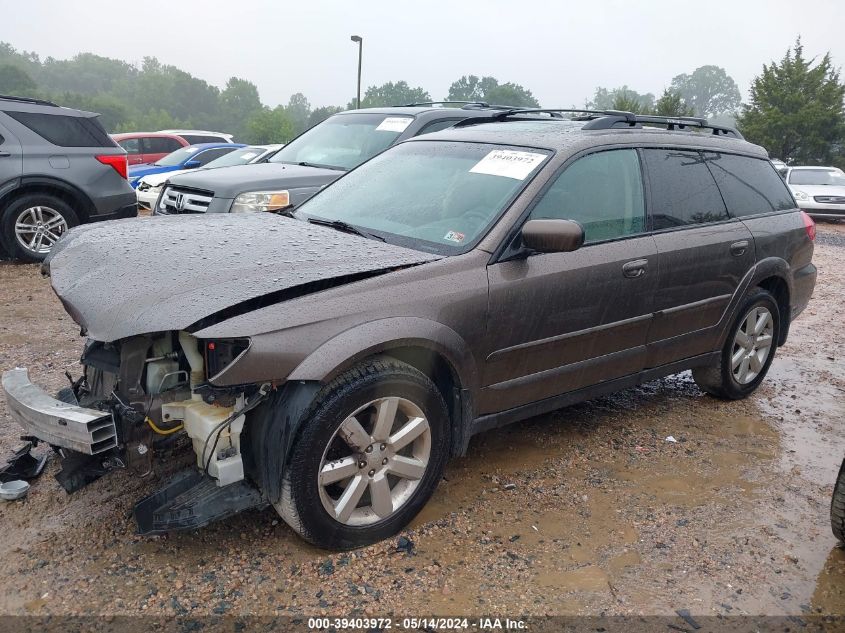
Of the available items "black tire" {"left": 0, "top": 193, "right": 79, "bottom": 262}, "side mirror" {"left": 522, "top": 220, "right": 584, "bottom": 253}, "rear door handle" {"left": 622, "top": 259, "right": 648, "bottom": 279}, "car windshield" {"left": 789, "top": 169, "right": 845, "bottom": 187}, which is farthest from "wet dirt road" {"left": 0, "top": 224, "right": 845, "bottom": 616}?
"car windshield" {"left": 789, "top": 169, "right": 845, "bottom": 187}

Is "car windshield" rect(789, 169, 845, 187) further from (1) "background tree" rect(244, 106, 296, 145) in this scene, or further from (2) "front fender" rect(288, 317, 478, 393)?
(1) "background tree" rect(244, 106, 296, 145)

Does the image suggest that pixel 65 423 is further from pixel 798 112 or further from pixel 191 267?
pixel 798 112

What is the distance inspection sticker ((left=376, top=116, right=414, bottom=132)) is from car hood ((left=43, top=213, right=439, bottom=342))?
3765mm

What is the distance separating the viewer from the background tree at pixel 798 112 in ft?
106

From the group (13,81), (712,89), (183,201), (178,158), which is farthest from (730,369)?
(712,89)

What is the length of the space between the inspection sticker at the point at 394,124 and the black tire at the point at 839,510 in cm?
515

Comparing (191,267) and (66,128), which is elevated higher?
(66,128)

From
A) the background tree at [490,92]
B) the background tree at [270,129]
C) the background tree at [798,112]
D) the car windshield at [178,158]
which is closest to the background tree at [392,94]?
the background tree at [490,92]

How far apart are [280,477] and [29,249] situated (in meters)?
6.64

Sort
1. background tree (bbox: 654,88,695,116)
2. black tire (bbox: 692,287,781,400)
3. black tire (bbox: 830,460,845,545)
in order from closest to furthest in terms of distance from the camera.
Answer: black tire (bbox: 830,460,845,545), black tire (bbox: 692,287,781,400), background tree (bbox: 654,88,695,116)

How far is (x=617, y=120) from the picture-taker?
4062 mm

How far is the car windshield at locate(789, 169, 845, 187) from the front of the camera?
17469 millimetres

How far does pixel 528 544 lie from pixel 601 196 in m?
1.80

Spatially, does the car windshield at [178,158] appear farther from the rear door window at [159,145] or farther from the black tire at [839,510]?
the black tire at [839,510]
